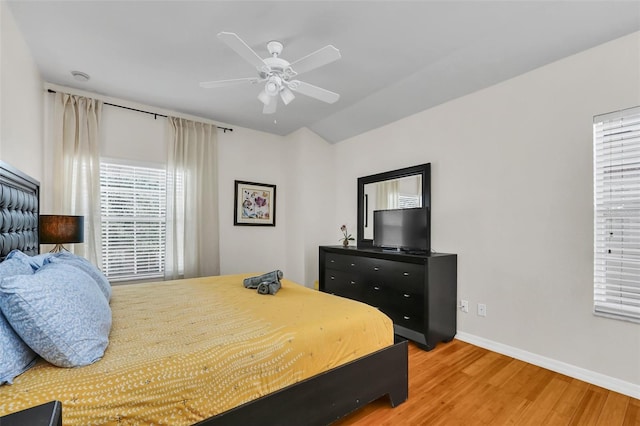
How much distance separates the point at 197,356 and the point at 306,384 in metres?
0.57

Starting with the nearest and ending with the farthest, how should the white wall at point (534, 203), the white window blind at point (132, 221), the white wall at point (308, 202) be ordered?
the white wall at point (534, 203)
the white window blind at point (132, 221)
the white wall at point (308, 202)

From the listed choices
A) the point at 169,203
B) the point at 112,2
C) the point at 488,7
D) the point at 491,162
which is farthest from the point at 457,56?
the point at 169,203

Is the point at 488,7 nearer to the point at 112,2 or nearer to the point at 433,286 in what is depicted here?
the point at 433,286

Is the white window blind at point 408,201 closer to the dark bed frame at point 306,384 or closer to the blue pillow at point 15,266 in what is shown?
the dark bed frame at point 306,384

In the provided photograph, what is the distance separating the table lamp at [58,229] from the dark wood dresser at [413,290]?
2.81 m

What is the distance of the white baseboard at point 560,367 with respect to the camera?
2.05 m

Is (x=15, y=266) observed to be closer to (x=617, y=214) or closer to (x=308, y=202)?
(x=308, y=202)

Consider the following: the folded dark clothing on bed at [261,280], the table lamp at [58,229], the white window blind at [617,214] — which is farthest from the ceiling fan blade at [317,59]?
the table lamp at [58,229]

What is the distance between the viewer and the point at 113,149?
345 centimetres

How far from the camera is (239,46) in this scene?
1849 mm

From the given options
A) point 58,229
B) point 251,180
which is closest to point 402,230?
point 251,180

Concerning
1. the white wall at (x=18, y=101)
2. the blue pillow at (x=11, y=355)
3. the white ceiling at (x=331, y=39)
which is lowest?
the blue pillow at (x=11, y=355)

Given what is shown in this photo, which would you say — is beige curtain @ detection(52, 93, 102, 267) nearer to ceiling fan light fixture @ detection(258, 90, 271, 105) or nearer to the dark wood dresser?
ceiling fan light fixture @ detection(258, 90, 271, 105)

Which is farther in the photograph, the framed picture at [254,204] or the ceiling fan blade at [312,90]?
the framed picture at [254,204]
